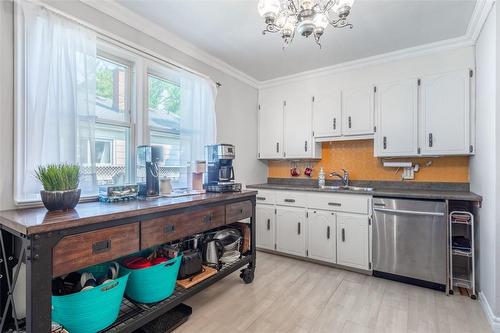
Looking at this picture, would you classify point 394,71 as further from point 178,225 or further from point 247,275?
point 178,225

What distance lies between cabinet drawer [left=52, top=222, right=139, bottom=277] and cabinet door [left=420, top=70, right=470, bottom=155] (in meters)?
3.01

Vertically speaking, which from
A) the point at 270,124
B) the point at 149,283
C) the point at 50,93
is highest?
the point at 270,124

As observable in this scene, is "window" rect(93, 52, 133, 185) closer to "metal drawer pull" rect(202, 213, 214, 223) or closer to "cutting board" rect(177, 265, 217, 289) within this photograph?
"metal drawer pull" rect(202, 213, 214, 223)

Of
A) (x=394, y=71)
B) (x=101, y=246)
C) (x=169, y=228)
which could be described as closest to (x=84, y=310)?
(x=101, y=246)

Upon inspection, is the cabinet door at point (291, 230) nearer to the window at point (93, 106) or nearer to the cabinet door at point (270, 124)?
the cabinet door at point (270, 124)

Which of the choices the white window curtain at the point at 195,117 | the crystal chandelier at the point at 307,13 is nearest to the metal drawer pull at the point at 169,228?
the white window curtain at the point at 195,117

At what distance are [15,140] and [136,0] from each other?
4.56ft

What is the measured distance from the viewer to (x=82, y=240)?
133 cm

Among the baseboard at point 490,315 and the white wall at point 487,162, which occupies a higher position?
the white wall at point 487,162

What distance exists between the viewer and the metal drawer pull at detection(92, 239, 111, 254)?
1.39m

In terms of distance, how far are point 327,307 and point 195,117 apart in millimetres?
2249

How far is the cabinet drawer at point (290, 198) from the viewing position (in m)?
3.26

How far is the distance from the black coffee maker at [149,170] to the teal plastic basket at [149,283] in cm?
63

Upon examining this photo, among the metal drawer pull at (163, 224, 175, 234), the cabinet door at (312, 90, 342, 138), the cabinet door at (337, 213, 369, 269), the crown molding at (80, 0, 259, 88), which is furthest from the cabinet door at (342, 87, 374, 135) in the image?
the metal drawer pull at (163, 224, 175, 234)
